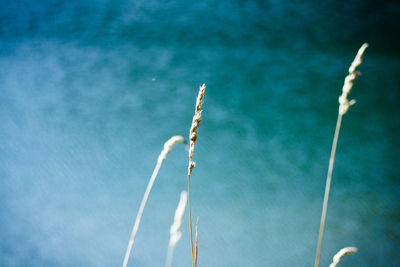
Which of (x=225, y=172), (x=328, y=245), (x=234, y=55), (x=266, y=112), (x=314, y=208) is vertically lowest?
(x=328, y=245)

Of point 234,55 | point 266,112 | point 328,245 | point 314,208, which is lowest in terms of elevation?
point 328,245

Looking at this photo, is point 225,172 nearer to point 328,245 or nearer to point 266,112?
point 266,112

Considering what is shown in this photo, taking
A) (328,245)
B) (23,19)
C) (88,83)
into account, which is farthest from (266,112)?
(23,19)

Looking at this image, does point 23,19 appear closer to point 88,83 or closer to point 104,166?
point 88,83

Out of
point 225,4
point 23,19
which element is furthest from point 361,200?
point 23,19

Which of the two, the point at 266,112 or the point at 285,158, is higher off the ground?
the point at 266,112

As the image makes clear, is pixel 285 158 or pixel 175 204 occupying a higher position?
pixel 285 158
